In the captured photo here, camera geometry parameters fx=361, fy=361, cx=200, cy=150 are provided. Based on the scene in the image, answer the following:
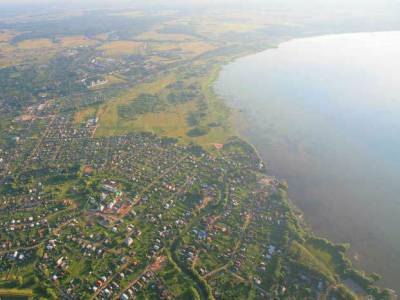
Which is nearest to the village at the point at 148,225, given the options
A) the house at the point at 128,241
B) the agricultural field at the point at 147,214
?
the agricultural field at the point at 147,214

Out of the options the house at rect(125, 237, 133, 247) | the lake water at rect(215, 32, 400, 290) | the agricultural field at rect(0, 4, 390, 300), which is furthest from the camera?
the lake water at rect(215, 32, 400, 290)

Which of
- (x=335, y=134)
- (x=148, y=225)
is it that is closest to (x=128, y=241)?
(x=148, y=225)

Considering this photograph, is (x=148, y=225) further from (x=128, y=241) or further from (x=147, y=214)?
(x=128, y=241)

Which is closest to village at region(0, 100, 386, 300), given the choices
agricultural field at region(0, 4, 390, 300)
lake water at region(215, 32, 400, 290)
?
agricultural field at region(0, 4, 390, 300)

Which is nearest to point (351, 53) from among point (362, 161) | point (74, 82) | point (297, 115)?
point (297, 115)

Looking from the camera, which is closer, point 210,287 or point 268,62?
point 210,287

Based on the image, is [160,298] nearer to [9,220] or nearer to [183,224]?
[183,224]

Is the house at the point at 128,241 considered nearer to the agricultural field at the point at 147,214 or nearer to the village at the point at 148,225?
the agricultural field at the point at 147,214

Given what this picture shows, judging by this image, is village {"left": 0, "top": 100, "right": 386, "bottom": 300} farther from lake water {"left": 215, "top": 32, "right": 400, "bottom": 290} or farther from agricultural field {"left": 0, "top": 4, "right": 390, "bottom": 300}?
lake water {"left": 215, "top": 32, "right": 400, "bottom": 290}
